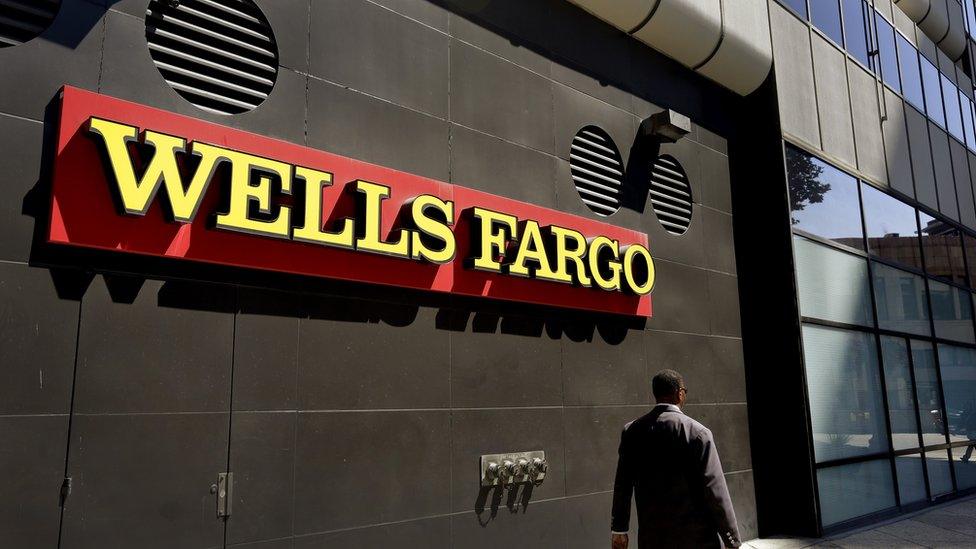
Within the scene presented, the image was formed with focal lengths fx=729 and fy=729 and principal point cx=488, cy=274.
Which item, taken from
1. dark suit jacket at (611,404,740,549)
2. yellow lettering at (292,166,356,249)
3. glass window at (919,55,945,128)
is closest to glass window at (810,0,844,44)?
glass window at (919,55,945,128)

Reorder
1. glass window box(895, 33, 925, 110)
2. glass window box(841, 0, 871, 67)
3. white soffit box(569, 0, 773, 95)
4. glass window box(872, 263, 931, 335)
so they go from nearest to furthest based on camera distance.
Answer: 1. white soffit box(569, 0, 773, 95)
2. glass window box(872, 263, 931, 335)
3. glass window box(841, 0, 871, 67)
4. glass window box(895, 33, 925, 110)

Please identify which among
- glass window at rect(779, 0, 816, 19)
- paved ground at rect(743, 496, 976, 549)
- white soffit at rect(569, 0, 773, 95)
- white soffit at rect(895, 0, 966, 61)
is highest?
white soffit at rect(895, 0, 966, 61)

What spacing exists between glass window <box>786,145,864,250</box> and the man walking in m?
7.15

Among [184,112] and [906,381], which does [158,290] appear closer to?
[184,112]

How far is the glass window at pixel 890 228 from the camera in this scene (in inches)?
505

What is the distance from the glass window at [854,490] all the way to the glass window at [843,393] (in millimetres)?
242

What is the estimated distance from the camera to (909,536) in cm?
1017

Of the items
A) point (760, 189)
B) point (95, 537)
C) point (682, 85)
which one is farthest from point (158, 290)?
point (760, 189)

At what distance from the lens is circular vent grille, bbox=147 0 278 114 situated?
564 cm

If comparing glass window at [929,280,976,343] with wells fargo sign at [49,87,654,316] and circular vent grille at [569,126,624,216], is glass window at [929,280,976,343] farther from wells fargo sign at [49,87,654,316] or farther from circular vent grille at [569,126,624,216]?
wells fargo sign at [49,87,654,316]

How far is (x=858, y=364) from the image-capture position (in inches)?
455

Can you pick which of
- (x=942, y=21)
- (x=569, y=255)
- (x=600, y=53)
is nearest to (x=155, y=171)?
(x=569, y=255)

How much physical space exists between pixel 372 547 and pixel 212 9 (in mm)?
4618

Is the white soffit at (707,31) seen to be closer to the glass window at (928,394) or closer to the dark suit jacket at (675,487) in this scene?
the dark suit jacket at (675,487)
